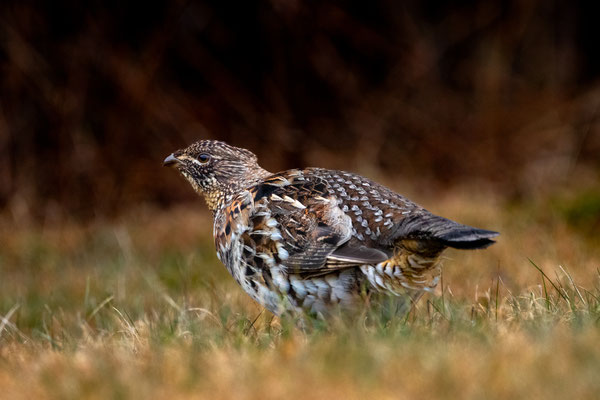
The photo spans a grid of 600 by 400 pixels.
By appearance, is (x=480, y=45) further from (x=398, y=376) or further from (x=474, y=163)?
(x=398, y=376)

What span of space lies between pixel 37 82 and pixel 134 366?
22.1ft

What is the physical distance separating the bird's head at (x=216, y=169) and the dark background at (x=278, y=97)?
432 cm

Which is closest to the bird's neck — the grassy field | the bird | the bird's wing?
the bird

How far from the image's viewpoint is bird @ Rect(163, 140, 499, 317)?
142 inches

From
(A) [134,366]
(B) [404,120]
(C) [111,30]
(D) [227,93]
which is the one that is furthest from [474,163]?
(A) [134,366]

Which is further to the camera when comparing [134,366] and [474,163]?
[474,163]

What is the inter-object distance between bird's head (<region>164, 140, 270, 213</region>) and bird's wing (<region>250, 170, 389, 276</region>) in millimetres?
394

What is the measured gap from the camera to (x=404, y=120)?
995 centimetres

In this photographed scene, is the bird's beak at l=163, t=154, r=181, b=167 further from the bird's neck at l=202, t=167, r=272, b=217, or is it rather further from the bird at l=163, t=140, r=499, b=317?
the bird at l=163, t=140, r=499, b=317

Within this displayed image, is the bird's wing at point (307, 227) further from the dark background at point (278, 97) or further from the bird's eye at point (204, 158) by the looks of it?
the dark background at point (278, 97)

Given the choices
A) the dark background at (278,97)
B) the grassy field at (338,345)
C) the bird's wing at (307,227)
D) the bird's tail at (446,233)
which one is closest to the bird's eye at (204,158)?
the bird's wing at (307,227)

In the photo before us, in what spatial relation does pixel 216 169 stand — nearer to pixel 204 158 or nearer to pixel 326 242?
pixel 204 158

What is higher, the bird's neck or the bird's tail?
the bird's tail

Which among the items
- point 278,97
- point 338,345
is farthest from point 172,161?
point 278,97
